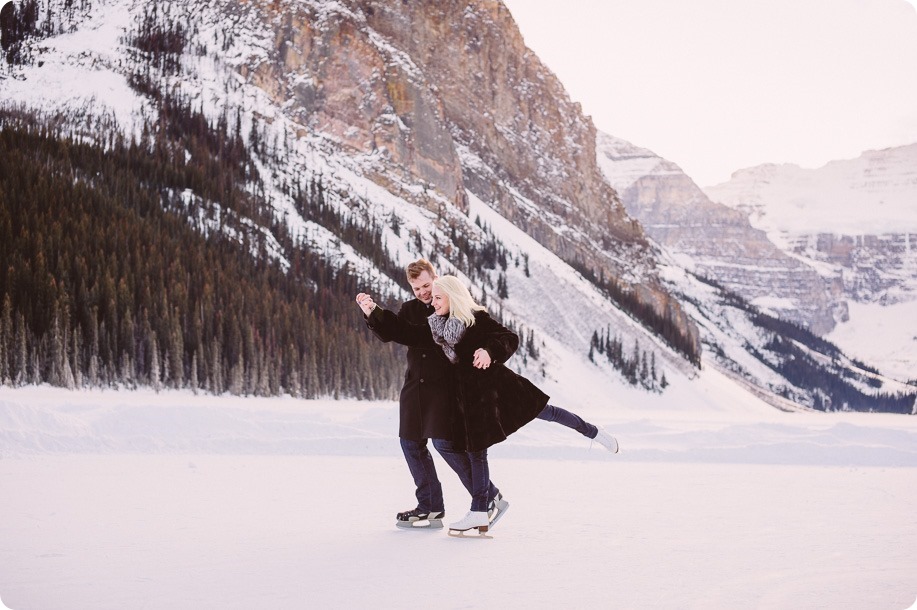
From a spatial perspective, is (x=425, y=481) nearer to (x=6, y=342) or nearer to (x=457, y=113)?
(x=6, y=342)

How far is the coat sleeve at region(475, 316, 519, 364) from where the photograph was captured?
8578 millimetres

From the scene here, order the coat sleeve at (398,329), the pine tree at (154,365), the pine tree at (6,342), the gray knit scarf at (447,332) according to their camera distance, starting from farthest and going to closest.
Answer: the pine tree at (154,365)
the pine tree at (6,342)
the coat sleeve at (398,329)
the gray knit scarf at (447,332)

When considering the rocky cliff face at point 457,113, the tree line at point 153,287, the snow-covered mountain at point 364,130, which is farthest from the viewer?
the rocky cliff face at point 457,113

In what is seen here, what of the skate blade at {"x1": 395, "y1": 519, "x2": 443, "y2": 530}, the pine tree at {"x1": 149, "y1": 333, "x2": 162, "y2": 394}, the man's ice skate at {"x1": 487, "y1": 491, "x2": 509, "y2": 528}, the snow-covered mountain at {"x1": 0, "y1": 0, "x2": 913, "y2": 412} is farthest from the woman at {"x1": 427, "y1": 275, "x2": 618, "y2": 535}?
the snow-covered mountain at {"x1": 0, "y1": 0, "x2": 913, "y2": 412}

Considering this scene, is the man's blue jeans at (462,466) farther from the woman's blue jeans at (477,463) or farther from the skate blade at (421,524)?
the skate blade at (421,524)

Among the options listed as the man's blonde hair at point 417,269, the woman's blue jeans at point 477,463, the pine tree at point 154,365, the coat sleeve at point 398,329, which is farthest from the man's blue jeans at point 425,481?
the pine tree at point 154,365

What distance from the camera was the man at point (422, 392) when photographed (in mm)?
9000

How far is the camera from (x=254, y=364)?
59.5 m

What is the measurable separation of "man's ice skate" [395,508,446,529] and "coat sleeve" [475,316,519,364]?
1.79 meters

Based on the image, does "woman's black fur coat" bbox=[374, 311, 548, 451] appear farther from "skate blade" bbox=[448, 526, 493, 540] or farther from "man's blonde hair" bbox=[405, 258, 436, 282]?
"skate blade" bbox=[448, 526, 493, 540]

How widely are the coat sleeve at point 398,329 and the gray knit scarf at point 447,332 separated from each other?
0.34ft

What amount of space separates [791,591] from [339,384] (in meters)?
59.2

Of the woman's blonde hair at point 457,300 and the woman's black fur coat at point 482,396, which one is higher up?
the woman's blonde hair at point 457,300

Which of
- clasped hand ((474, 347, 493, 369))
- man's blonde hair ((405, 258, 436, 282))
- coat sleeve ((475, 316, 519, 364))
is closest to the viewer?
clasped hand ((474, 347, 493, 369))
